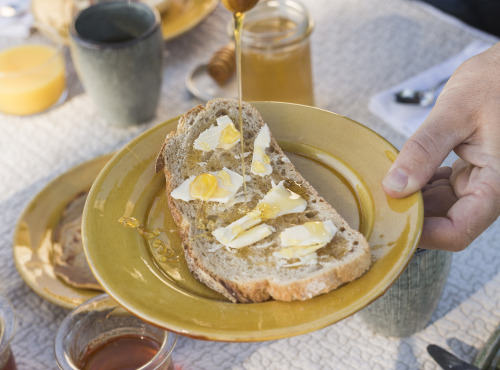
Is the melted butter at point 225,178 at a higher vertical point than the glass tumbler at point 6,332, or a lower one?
higher

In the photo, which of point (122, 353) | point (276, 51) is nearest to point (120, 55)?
point (276, 51)

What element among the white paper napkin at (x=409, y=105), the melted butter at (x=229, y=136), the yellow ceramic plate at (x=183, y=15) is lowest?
the white paper napkin at (x=409, y=105)

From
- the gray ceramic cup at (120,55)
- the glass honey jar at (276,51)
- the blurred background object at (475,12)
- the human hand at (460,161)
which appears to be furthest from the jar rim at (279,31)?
the blurred background object at (475,12)

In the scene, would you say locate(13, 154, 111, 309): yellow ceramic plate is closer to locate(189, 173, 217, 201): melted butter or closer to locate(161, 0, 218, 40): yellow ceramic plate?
locate(189, 173, 217, 201): melted butter

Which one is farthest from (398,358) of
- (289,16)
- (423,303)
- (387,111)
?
(289,16)

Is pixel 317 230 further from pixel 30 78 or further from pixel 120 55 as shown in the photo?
pixel 30 78

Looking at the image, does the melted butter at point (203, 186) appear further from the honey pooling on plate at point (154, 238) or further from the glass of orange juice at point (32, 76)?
the glass of orange juice at point (32, 76)
